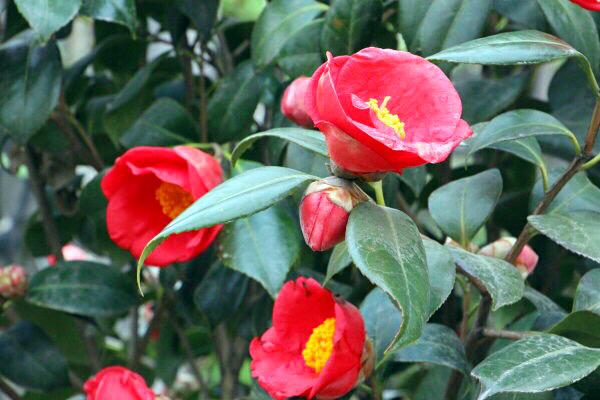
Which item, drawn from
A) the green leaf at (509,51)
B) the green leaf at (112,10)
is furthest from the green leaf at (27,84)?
the green leaf at (509,51)

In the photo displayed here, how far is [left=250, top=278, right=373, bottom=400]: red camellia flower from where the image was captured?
76 centimetres

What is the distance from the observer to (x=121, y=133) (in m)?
1.21

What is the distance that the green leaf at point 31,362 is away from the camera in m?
1.18

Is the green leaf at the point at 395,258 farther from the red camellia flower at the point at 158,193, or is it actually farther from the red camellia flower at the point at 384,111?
the red camellia flower at the point at 158,193

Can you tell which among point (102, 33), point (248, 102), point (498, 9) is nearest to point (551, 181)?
point (498, 9)

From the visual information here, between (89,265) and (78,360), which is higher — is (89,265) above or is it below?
above

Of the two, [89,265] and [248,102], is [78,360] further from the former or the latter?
[248,102]

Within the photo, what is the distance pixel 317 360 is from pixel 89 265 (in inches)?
18.5

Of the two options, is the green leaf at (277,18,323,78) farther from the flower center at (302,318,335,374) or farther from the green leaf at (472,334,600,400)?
the green leaf at (472,334,600,400)

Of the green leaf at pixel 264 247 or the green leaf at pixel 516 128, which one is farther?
the green leaf at pixel 264 247

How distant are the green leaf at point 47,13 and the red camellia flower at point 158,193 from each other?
14cm

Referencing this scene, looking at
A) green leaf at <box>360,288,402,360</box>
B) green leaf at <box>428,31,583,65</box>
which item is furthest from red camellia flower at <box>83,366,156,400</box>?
green leaf at <box>428,31,583,65</box>

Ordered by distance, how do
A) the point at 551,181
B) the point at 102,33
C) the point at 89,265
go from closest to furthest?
the point at 551,181
the point at 89,265
the point at 102,33

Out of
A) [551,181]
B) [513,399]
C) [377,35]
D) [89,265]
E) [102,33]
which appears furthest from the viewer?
[102,33]
